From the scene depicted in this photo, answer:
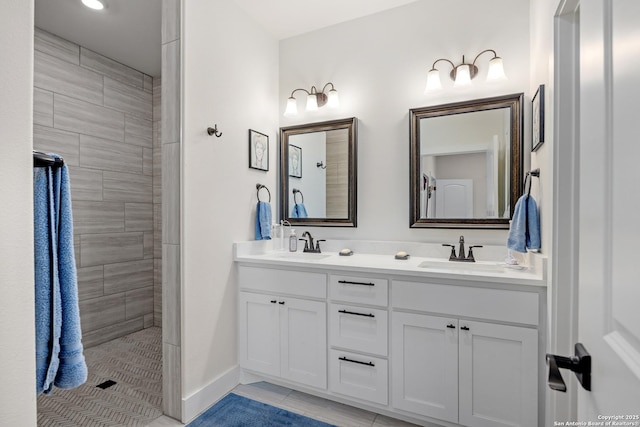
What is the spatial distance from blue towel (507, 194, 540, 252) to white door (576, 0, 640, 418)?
A: 1087 millimetres

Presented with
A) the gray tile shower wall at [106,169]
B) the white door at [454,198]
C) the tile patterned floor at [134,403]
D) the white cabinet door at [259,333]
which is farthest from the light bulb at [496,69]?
the gray tile shower wall at [106,169]

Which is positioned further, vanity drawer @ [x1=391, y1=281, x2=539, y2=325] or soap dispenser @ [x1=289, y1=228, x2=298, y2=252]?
soap dispenser @ [x1=289, y1=228, x2=298, y2=252]

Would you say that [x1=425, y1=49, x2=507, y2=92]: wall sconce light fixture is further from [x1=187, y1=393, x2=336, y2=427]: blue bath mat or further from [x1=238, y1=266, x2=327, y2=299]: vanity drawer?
[x1=187, y1=393, x2=336, y2=427]: blue bath mat

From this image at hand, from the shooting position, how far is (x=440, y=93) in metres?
2.28

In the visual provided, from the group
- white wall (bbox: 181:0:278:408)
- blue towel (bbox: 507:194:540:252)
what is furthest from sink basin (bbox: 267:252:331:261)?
blue towel (bbox: 507:194:540:252)

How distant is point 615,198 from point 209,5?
235cm

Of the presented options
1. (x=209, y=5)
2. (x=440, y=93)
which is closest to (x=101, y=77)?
(x=209, y=5)

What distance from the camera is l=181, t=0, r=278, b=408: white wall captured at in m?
1.92

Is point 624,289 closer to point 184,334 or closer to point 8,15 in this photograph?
point 8,15

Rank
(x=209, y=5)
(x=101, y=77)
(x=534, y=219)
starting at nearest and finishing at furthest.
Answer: (x=534, y=219) → (x=209, y=5) → (x=101, y=77)

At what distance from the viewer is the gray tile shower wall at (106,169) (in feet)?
8.76

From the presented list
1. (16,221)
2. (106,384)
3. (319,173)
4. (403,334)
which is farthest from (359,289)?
(106,384)

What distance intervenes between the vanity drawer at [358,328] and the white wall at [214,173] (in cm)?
78

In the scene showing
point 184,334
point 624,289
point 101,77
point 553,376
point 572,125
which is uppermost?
point 101,77
